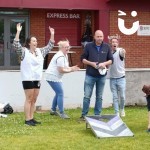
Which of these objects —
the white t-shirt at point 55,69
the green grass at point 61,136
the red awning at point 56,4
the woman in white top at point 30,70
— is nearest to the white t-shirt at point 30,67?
the woman in white top at point 30,70

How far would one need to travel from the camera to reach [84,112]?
9.95 meters

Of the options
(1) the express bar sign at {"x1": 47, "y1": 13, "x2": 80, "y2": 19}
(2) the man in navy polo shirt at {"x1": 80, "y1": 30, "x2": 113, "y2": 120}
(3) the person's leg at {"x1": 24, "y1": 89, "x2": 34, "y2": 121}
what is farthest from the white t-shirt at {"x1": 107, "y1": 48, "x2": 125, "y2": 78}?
(1) the express bar sign at {"x1": 47, "y1": 13, "x2": 80, "y2": 19}

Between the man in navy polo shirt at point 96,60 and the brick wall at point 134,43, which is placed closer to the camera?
the man in navy polo shirt at point 96,60

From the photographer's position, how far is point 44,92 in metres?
12.0

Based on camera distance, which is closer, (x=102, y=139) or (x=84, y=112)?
(x=102, y=139)

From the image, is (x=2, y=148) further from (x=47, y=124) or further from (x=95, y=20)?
(x=95, y=20)

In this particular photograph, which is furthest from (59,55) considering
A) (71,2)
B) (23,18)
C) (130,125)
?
(23,18)

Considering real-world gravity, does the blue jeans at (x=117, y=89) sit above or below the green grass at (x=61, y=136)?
above

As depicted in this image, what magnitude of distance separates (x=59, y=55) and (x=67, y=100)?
7.43ft

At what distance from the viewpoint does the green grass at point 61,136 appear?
7.45 metres

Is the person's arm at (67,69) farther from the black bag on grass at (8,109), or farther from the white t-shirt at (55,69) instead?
the black bag on grass at (8,109)

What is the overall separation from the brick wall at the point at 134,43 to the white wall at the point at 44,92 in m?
4.70

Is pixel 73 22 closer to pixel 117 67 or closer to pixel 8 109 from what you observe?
pixel 8 109

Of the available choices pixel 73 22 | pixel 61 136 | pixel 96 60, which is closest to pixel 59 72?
pixel 96 60
